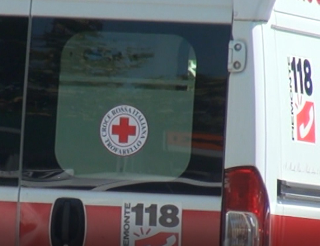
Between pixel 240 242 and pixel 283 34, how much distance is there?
96 centimetres

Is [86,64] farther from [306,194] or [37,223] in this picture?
[306,194]

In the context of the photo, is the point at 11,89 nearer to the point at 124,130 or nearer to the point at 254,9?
the point at 124,130

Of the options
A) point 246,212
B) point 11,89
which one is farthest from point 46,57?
point 246,212

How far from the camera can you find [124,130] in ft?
13.7

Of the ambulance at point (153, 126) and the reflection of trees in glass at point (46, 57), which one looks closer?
the ambulance at point (153, 126)

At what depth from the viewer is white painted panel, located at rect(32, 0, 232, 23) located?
4.18 m

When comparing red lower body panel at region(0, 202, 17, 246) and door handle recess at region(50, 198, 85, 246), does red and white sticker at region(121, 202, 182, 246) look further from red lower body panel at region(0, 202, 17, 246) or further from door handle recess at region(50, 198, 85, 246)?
red lower body panel at region(0, 202, 17, 246)

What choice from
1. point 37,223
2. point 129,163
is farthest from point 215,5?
point 37,223

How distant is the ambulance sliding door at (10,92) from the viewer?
→ 4234mm

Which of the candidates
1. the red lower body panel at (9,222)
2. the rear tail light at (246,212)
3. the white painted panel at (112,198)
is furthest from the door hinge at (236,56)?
the red lower body panel at (9,222)

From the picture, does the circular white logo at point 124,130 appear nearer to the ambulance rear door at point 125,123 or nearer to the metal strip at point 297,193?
the ambulance rear door at point 125,123

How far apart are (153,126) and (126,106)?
0.49 feet

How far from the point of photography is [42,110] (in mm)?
4242

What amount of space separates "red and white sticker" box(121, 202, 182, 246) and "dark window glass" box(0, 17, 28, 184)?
0.55m
